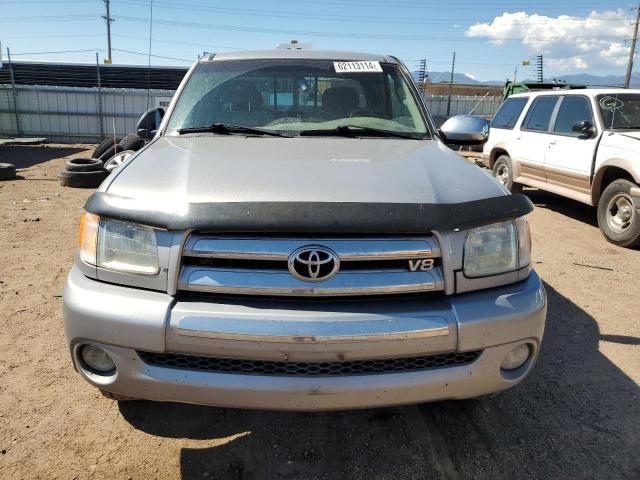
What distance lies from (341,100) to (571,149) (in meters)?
5.28

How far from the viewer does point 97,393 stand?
2.83 m

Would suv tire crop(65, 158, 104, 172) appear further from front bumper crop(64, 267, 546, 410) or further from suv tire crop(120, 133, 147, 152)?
front bumper crop(64, 267, 546, 410)

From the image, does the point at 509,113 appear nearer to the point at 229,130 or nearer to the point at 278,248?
the point at 229,130

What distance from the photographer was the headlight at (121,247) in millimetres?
2004

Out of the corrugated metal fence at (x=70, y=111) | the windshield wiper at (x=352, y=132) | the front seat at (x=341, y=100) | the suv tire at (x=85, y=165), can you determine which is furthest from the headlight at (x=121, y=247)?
the corrugated metal fence at (x=70, y=111)

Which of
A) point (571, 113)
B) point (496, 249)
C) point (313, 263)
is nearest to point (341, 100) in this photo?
point (496, 249)

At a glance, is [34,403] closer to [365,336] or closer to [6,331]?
[6,331]

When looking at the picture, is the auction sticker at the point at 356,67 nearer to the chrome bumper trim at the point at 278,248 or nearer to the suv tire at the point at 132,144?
the chrome bumper trim at the point at 278,248

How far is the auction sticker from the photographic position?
11.6 feet

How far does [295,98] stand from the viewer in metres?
3.41

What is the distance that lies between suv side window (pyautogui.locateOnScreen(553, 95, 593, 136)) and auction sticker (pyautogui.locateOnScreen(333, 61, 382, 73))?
16.0 ft

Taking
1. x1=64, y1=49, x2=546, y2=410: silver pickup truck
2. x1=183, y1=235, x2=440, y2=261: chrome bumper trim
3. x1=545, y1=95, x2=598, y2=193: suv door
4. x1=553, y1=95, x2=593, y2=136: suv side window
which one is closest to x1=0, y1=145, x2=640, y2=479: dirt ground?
x1=64, y1=49, x2=546, y2=410: silver pickup truck

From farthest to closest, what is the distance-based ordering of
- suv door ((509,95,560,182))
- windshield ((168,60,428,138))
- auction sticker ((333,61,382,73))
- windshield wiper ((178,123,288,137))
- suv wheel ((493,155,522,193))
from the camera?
suv wheel ((493,155,522,193)) < suv door ((509,95,560,182)) < auction sticker ((333,61,382,73)) < windshield ((168,60,428,138)) < windshield wiper ((178,123,288,137))

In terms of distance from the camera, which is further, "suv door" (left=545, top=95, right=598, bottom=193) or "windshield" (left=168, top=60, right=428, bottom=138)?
"suv door" (left=545, top=95, right=598, bottom=193)
